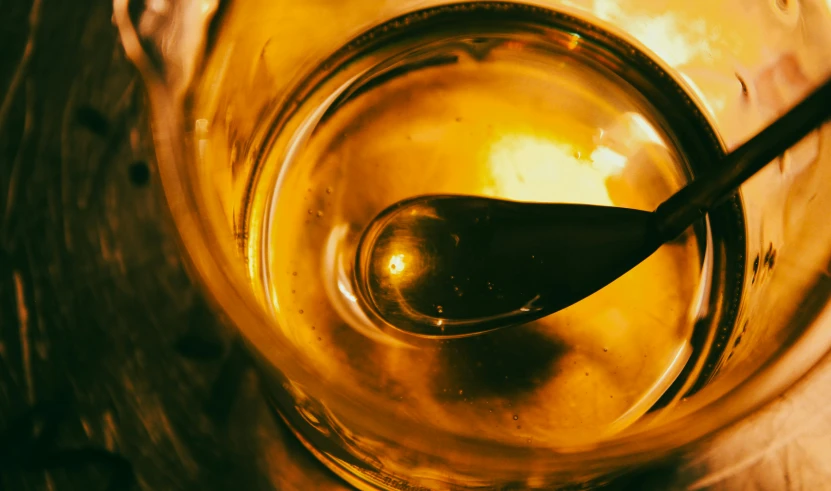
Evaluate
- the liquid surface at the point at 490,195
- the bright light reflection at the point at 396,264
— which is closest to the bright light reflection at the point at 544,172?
the liquid surface at the point at 490,195

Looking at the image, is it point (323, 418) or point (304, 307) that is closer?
point (323, 418)

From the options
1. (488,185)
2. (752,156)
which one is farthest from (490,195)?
(752,156)

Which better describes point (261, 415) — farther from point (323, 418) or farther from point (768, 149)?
point (768, 149)

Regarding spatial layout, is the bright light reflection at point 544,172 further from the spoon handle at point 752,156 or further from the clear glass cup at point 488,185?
the spoon handle at point 752,156

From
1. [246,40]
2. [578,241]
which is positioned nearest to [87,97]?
[246,40]

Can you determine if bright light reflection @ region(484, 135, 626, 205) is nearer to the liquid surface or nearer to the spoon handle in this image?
the liquid surface

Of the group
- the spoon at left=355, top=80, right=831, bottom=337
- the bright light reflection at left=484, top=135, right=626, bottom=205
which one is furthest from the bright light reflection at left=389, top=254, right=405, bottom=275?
the bright light reflection at left=484, top=135, right=626, bottom=205

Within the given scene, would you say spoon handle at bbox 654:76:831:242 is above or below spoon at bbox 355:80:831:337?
above
